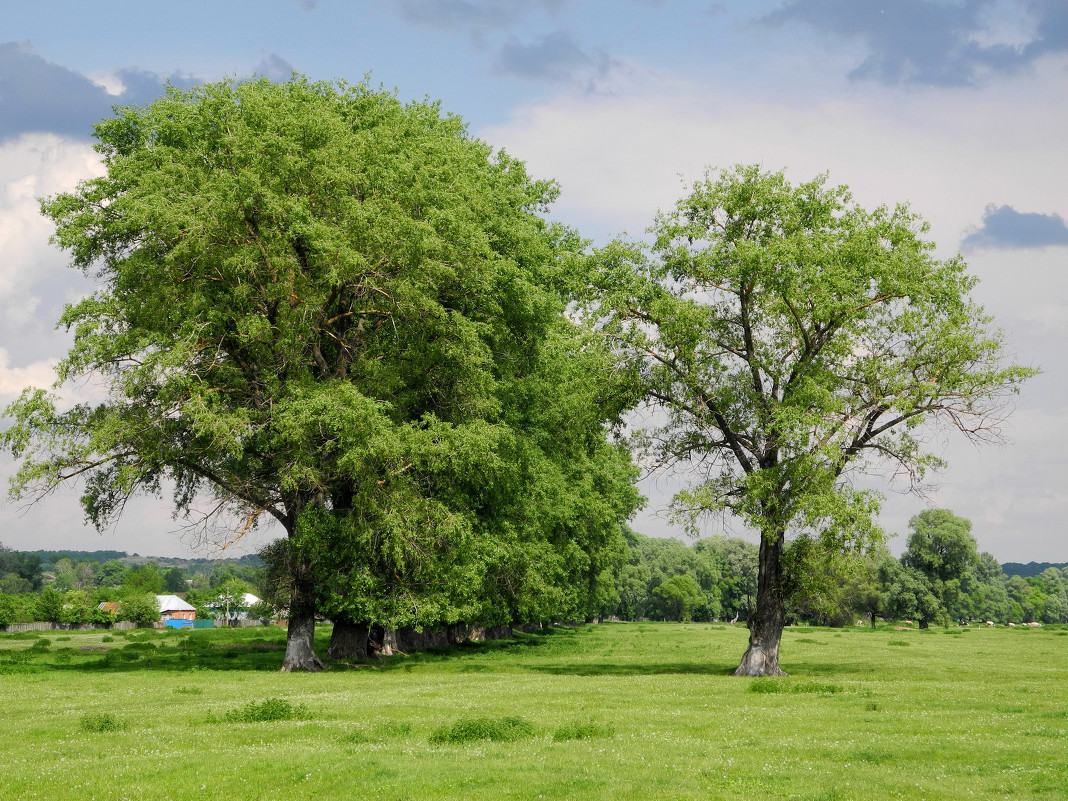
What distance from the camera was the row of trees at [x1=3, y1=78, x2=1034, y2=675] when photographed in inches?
1353

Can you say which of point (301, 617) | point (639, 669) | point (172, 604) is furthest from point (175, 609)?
point (639, 669)

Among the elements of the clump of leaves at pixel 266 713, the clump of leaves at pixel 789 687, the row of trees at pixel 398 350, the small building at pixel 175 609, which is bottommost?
the small building at pixel 175 609

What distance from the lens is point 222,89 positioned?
132ft

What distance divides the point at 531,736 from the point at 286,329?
897 inches

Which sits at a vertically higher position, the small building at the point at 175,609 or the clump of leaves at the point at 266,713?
the clump of leaves at the point at 266,713

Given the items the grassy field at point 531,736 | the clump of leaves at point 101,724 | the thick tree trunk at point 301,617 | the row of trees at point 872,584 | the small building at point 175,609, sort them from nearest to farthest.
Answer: the grassy field at point 531,736 → the clump of leaves at point 101,724 → the thick tree trunk at point 301,617 → the row of trees at point 872,584 → the small building at point 175,609

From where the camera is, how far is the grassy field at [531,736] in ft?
45.4

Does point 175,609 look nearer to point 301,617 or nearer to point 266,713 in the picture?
point 301,617

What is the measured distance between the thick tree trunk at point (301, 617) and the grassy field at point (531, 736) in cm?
223

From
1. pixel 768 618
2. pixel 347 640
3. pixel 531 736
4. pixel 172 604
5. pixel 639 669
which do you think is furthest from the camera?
pixel 172 604

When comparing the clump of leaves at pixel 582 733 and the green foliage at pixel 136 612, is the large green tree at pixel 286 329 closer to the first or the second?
the clump of leaves at pixel 582 733

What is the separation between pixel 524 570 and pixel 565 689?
1863cm

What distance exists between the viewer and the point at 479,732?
60.3 feet

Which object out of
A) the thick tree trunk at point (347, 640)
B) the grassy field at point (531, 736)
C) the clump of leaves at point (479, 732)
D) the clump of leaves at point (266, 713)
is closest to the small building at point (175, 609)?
the thick tree trunk at point (347, 640)
